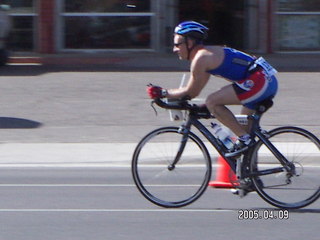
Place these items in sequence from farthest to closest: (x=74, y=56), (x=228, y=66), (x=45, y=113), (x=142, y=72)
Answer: (x=74, y=56) → (x=142, y=72) → (x=45, y=113) → (x=228, y=66)

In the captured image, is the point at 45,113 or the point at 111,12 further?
the point at 111,12

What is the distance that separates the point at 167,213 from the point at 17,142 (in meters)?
5.00

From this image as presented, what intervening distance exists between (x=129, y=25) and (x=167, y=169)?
1437 cm

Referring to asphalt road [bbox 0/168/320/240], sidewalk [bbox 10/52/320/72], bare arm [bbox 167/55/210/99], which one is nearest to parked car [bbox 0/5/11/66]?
sidewalk [bbox 10/52/320/72]

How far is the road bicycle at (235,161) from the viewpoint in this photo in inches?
314

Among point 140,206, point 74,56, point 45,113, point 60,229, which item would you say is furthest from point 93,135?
point 74,56

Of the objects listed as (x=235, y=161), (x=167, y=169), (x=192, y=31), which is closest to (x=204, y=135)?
(x=235, y=161)

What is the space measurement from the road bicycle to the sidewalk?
11794 mm

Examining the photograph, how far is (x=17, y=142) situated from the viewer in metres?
12.5

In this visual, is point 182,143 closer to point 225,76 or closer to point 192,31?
point 225,76

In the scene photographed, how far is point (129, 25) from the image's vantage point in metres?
22.3

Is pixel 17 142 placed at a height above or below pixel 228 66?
below

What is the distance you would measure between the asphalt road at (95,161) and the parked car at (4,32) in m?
0.39

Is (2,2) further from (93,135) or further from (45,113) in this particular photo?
(93,135)
